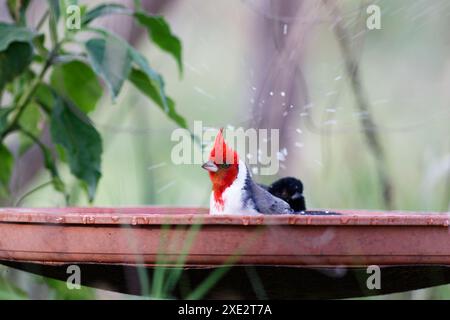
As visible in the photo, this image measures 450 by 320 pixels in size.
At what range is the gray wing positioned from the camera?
2004mm

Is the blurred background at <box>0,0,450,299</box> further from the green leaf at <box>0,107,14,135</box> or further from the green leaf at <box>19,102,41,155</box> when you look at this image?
the green leaf at <box>0,107,14,135</box>

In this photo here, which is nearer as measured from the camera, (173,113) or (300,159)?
(173,113)

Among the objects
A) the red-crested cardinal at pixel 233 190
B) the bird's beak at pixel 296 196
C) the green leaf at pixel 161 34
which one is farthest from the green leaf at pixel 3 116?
the bird's beak at pixel 296 196

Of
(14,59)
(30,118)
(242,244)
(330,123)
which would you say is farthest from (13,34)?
(330,123)

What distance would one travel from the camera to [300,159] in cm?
431

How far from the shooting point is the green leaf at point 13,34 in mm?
2501

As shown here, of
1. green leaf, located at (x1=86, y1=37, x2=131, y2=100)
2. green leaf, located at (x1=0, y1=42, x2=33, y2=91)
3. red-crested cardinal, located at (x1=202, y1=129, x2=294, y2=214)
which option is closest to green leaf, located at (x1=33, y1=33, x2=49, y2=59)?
green leaf, located at (x1=0, y1=42, x2=33, y2=91)

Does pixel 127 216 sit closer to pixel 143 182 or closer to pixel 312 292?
pixel 312 292

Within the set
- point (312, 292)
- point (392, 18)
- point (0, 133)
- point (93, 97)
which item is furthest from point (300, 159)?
point (312, 292)

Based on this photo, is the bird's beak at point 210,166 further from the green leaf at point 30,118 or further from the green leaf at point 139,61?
the green leaf at point 30,118

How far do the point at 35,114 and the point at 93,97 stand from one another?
217 mm

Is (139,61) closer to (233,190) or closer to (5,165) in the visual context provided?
(233,190)
